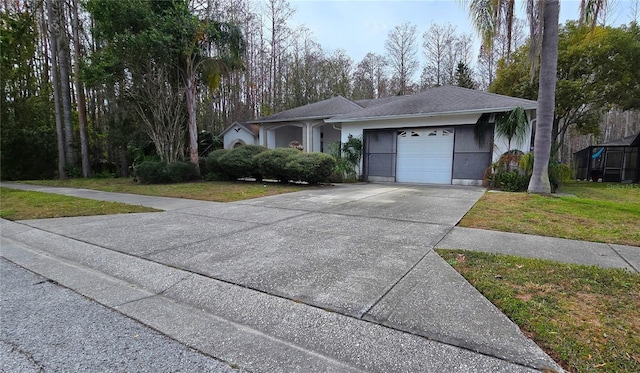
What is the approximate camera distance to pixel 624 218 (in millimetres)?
5629

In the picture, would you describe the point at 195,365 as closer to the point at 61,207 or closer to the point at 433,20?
the point at 61,207

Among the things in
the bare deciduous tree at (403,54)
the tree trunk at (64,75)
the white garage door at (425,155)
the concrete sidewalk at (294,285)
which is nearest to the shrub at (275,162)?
the white garage door at (425,155)

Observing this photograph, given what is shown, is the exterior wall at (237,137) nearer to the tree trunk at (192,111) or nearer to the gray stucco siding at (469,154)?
the tree trunk at (192,111)

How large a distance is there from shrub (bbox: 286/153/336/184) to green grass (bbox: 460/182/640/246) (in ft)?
16.8

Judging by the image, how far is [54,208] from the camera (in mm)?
7078

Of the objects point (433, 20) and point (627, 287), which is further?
point (433, 20)

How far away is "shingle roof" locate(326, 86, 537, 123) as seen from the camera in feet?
35.0

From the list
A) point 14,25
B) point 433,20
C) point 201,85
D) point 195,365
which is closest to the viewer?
point 195,365

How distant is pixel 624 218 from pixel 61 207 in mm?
11604

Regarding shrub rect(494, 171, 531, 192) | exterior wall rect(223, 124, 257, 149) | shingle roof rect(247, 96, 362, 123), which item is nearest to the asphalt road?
shrub rect(494, 171, 531, 192)

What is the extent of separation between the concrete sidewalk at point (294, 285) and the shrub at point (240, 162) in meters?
6.68

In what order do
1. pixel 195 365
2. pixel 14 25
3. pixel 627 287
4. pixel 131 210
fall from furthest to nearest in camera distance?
pixel 14 25 < pixel 131 210 < pixel 627 287 < pixel 195 365

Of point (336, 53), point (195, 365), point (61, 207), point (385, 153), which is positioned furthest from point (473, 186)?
point (336, 53)

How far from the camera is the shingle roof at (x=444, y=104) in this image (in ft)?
35.0
